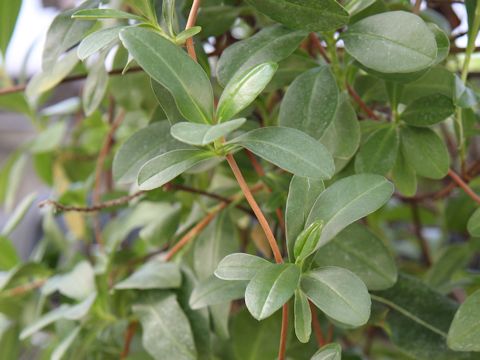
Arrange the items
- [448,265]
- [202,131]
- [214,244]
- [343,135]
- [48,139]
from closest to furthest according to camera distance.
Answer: [202,131], [343,135], [214,244], [448,265], [48,139]

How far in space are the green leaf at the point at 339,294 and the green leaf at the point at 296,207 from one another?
0.06 feet

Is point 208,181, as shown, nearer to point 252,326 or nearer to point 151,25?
point 252,326

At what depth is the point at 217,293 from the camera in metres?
0.39

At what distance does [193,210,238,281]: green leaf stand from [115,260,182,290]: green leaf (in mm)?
19

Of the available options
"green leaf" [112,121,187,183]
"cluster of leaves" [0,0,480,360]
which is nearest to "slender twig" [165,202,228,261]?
"cluster of leaves" [0,0,480,360]

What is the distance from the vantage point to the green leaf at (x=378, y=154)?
1.29ft

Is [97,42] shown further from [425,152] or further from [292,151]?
[425,152]

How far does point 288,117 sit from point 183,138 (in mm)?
107

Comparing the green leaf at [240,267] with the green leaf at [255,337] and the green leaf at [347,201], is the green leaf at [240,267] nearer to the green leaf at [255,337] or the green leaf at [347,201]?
the green leaf at [347,201]

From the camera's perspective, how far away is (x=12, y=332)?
0.64 m

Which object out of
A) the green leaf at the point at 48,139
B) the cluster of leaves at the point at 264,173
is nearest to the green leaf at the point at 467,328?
the cluster of leaves at the point at 264,173

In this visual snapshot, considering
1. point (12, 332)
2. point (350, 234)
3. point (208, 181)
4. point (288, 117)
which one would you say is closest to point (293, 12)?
point (288, 117)

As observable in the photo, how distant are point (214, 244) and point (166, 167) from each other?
20cm

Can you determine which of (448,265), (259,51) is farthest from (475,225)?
(448,265)
